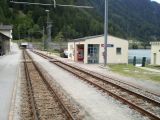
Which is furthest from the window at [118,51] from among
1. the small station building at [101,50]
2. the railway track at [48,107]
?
the railway track at [48,107]

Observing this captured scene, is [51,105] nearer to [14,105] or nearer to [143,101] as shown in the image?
[14,105]

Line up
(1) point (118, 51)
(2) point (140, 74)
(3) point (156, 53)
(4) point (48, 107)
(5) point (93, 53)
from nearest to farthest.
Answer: (4) point (48, 107), (2) point (140, 74), (5) point (93, 53), (1) point (118, 51), (3) point (156, 53)

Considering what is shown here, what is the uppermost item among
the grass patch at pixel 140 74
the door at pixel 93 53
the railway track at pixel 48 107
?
the door at pixel 93 53

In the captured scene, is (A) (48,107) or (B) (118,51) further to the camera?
(B) (118,51)

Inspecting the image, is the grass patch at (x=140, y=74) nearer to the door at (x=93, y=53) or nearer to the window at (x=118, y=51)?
the door at (x=93, y=53)

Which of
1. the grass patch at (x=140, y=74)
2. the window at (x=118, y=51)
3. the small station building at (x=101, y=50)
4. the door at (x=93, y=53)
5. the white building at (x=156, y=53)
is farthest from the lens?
→ the white building at (x=156, y=53)

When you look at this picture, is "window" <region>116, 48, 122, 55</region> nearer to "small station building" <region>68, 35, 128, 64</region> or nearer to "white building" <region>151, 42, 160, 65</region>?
"small station building" <region>68, 35, 128, 64</region>

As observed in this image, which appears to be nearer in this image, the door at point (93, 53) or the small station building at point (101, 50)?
the small station building at point (101, 50)

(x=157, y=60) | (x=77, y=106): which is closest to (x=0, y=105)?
(x=77, y=106)

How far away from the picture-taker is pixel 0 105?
15.2 m

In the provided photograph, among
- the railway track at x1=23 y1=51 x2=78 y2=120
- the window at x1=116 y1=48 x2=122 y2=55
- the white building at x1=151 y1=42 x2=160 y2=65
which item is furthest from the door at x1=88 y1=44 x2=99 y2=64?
the railway track at x1=23 y1=51 x2=78 y2=120

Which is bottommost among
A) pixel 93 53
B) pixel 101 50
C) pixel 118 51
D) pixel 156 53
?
pixel 156 53

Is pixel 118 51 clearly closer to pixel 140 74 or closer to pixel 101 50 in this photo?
pixel 101 50

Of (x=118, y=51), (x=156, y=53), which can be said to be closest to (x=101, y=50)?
(x=118, y=51)
